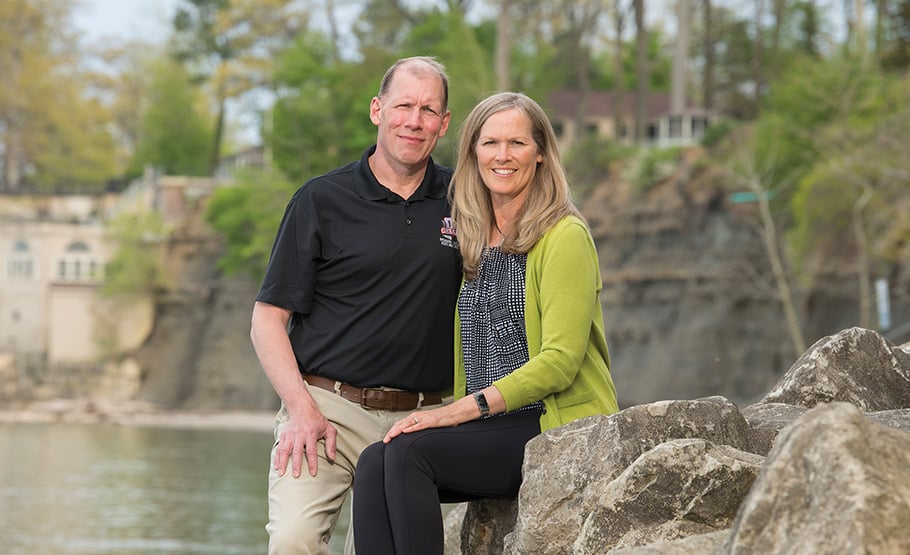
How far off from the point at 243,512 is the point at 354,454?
69.6ft

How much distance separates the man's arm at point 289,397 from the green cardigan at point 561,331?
0.77 meters

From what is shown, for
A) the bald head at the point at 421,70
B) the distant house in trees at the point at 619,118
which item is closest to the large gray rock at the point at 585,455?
the bald head at the point at 421,70

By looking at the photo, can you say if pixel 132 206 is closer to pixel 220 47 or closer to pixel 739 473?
pixel 220 47

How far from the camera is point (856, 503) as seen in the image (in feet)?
9.93

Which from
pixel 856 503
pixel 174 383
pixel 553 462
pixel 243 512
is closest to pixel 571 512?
pixel 553 462

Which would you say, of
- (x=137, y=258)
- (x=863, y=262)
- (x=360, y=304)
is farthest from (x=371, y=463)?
(x=137, y=258)

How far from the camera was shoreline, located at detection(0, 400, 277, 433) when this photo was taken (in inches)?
2013

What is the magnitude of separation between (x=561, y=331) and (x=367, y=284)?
0.93 meters

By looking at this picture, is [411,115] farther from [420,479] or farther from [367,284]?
[420,479]

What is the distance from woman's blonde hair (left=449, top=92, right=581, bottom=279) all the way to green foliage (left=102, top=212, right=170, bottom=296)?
51.5 meters

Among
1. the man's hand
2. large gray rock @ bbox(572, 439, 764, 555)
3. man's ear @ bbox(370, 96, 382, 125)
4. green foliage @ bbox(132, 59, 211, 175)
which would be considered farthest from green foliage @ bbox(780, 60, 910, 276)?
green foliage @ bbox(132, 59, 211, 175)

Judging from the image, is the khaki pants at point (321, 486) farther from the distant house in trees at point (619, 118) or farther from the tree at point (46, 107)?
the tree at point (46, 107)

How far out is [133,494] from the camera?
28.4 metres

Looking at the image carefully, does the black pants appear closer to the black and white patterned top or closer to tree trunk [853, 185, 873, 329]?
the black and white patterned top
